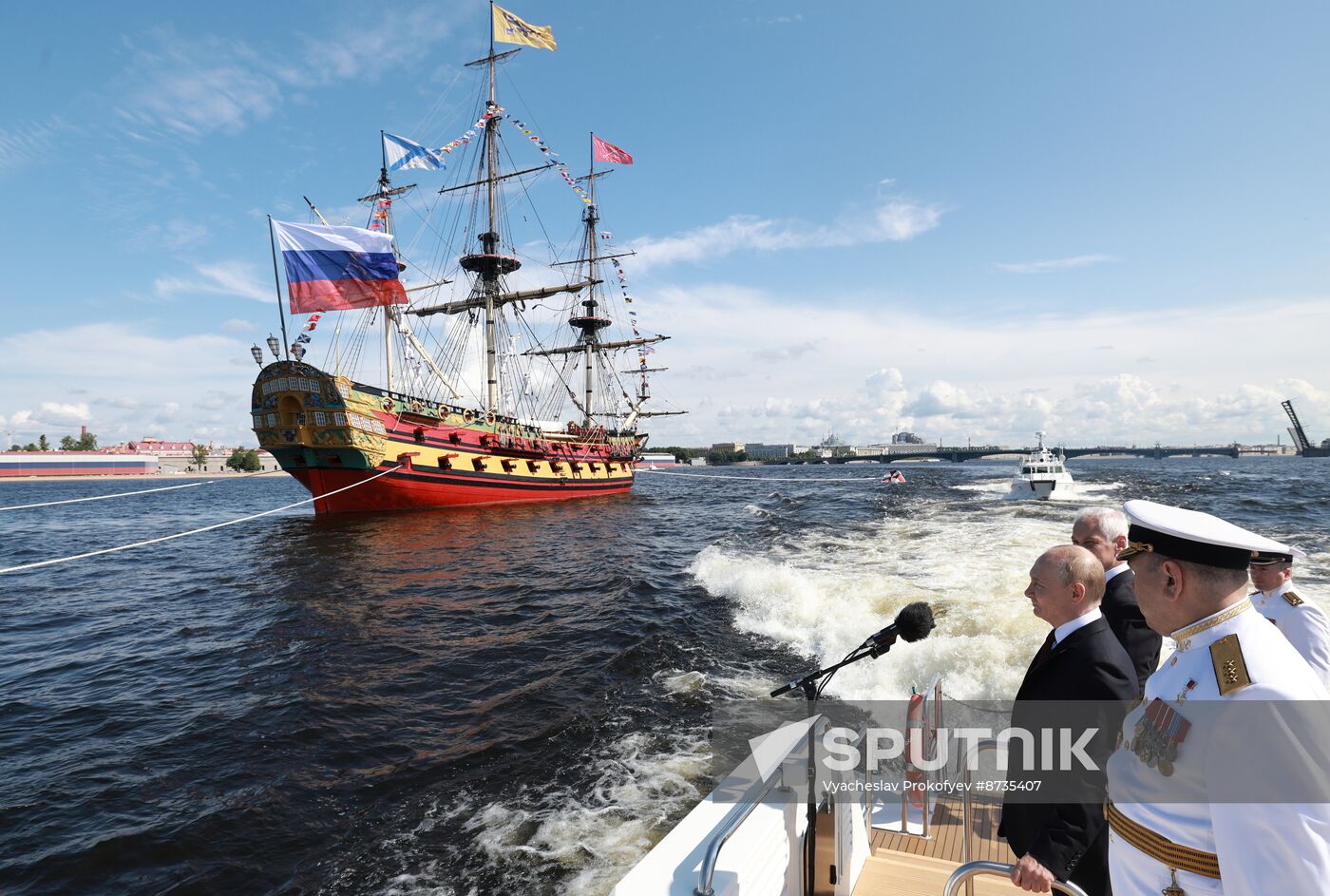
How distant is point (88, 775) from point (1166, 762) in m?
9.18

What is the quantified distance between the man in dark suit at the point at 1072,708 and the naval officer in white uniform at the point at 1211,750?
0.62 meters

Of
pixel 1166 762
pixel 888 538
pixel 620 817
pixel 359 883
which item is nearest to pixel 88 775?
pixel 359 883

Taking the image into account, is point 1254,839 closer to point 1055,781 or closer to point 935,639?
point 1055,781

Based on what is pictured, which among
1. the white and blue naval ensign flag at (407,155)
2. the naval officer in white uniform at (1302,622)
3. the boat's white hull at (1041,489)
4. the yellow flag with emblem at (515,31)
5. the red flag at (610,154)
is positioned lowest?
the boat's white hull at (1041,489)

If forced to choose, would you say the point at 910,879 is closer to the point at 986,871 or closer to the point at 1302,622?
the point at 986,871

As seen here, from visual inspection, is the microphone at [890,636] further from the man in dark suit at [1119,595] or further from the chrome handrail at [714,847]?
the man in dark suit at [1119,595]

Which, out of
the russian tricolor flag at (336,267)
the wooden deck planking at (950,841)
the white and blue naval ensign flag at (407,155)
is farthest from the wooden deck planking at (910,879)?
the white and blue naval ensign flag at (407,155)

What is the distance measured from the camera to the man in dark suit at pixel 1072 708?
7.76 feet

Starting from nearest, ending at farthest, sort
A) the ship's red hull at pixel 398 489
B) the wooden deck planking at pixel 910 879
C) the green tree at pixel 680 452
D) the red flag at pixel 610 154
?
the wooden deck planking at pixel 910 879 < the ship's red hull at pixel 398 489 < the red flag at pixel 610 154 < the green tree at pixel 680 452

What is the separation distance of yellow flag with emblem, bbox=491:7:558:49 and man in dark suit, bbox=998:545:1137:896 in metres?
36.3

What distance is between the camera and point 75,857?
479 centimetres

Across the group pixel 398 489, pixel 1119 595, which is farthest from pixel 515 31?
pixel 1119 595

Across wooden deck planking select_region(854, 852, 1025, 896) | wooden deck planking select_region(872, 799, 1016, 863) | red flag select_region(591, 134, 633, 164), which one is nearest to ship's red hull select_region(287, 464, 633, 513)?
red flag select_region(591, 134, 633, 164)

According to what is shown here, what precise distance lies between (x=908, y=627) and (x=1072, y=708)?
3.08 ft
